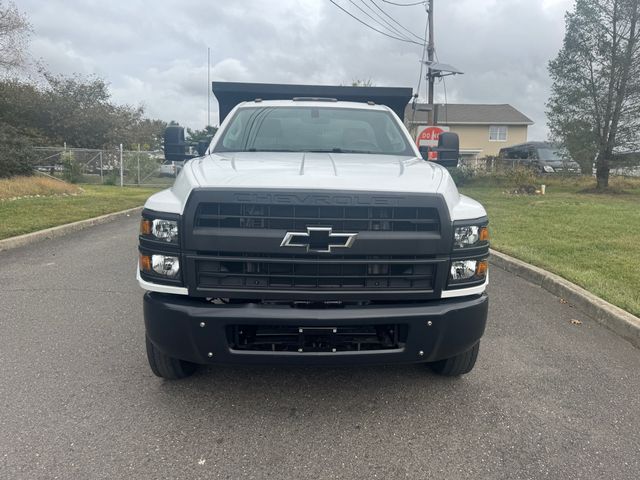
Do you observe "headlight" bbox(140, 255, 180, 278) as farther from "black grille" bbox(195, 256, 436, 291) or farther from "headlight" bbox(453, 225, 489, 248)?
"headlight" bbox(453, 225, 489, 248)

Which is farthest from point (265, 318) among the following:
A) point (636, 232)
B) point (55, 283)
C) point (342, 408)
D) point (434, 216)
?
point (636, 232)

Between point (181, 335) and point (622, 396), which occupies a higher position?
point (181, 335)

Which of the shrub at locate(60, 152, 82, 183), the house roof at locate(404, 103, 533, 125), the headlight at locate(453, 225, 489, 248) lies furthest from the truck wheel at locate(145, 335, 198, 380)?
the house roof at locate(404, 103, 533, 125)

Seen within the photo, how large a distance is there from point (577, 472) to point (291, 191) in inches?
79.9

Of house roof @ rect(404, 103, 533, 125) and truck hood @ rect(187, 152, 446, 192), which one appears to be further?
house roof @ rect(404, 103, 533, 125)

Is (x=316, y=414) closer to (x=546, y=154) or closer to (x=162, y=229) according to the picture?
(x=162, y=229)

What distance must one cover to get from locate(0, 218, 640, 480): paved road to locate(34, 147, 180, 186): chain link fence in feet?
58.4

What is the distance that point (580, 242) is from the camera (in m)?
7.94

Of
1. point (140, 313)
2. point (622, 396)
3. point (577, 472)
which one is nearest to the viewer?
point (577, 472)

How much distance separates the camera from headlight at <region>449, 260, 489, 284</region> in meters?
2.84

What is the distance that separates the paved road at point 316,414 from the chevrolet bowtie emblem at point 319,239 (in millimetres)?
943

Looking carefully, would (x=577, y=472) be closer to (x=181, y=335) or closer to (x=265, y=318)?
(x=265, y=318)

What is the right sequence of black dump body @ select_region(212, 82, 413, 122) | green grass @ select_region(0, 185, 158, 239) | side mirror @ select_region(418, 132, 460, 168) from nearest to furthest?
side mirror @ select_region(418, 132, 460, 168), black dump body @ select_region(212, 82, 413, 122), green grass @ select_region(0, 185, 158, 239)

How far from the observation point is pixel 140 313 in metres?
4.80
